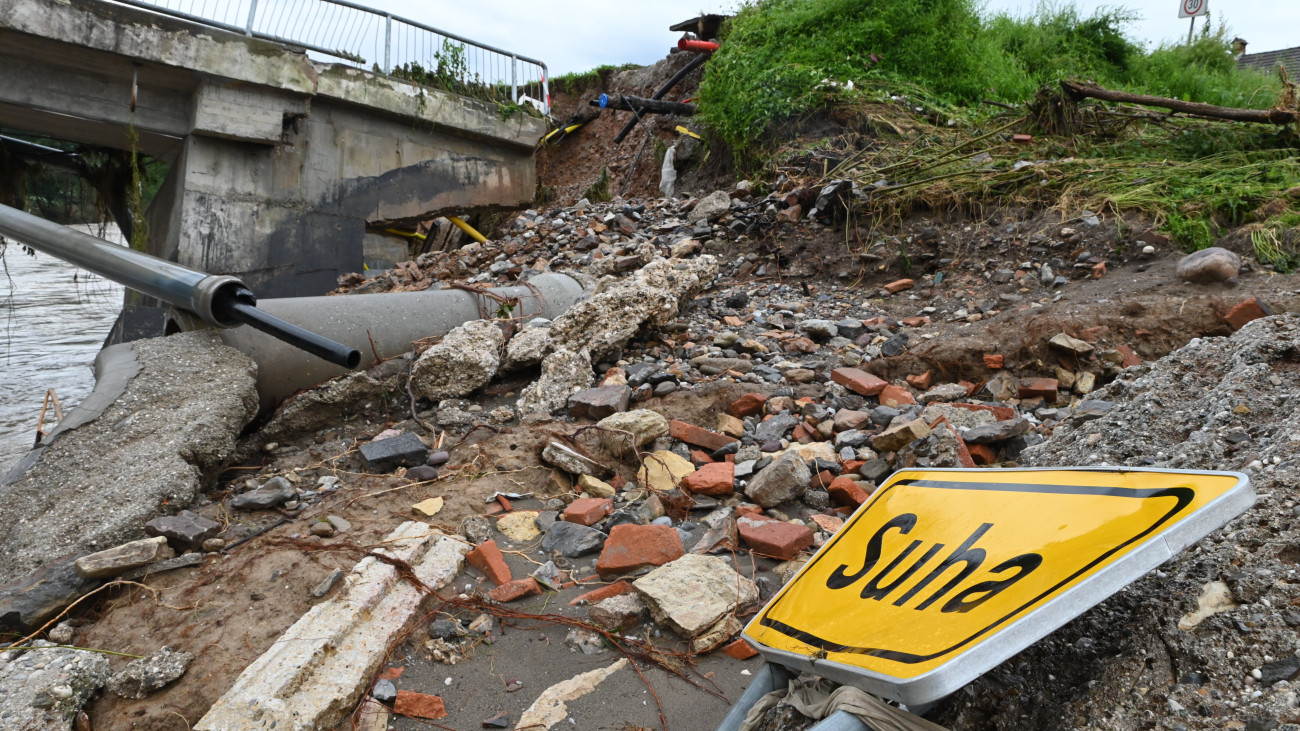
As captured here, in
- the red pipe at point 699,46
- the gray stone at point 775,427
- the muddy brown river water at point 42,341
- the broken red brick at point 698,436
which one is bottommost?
the muddy brown river water at point 42,341

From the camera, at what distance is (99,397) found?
3.27 meters

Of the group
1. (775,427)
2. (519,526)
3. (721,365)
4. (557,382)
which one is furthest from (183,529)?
(721,365)

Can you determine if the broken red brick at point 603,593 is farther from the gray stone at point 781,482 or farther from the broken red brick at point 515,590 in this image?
the gray stone at point 781,482

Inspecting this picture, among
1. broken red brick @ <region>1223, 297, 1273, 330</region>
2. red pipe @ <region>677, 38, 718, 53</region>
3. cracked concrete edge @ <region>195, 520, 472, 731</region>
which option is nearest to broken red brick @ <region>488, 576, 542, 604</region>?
cracked concrete edge @ <region>195, 520, 472, 731</region>

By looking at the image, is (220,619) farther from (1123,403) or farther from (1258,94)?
(1258,94)

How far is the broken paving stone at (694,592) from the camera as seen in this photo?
204cm

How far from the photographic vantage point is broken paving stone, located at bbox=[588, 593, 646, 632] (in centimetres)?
211

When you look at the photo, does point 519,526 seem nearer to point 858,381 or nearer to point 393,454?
point 393,454

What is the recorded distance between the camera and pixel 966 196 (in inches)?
224

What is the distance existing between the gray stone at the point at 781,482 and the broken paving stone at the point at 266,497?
1.95 metres

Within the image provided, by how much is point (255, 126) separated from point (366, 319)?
15.4ft

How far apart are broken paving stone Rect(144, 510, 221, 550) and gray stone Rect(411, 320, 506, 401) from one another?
1518 mm

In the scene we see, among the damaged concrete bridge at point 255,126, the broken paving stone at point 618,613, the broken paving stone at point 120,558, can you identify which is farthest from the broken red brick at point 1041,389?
the damaged concrete bridge at point 255,126

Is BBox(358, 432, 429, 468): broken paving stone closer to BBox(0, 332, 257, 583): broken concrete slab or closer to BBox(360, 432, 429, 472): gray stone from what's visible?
BBox(360, 432, 429, 472): gray stone
